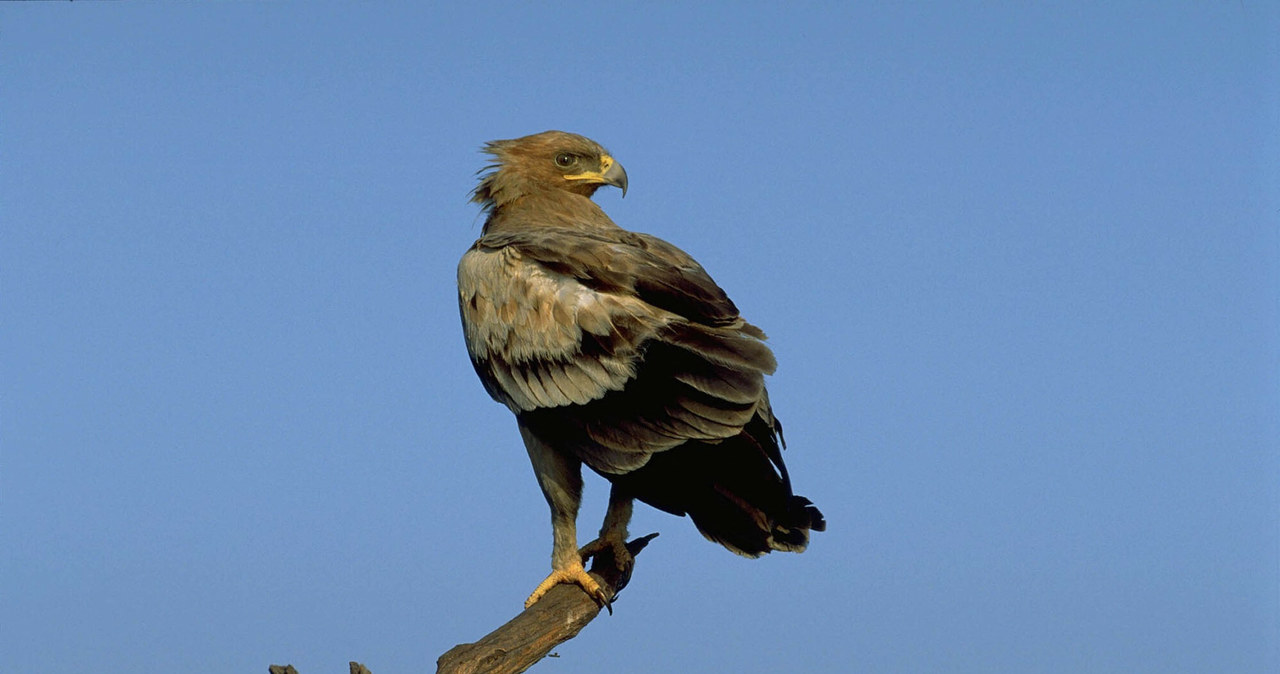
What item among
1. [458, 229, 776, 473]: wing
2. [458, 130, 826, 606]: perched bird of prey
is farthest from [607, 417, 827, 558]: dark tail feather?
[458, 229, 776, 473]: wing

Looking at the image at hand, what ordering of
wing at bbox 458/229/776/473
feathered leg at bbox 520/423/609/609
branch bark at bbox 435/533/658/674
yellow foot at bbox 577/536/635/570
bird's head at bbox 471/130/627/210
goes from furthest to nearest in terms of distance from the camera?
bird's head at bbox 471/130/627/210
yellow foot at bbox 577/536/635/570
feathered leg at bbox 520/423/609/609
branch bark at bbox 435/533/658/674
wing at bbox 458/229/776/473

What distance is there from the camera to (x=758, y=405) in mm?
6969

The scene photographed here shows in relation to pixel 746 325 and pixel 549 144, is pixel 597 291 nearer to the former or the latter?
pixel 746 325

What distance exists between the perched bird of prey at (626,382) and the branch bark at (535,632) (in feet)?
0.32

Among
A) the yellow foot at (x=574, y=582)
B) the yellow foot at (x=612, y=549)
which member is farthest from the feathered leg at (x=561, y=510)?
the yellow foot at (x=612, y=549)

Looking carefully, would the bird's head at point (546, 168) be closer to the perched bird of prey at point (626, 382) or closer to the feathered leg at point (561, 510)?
the perched bird of prey at point (626, 382)

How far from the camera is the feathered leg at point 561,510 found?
24.8 ft

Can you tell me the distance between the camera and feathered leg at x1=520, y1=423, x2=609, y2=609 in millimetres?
7574

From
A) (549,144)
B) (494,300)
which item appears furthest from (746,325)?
(549,144)

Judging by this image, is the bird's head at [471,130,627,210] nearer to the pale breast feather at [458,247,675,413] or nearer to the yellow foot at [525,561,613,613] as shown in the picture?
the pale breast feather at [458,247,675,413]

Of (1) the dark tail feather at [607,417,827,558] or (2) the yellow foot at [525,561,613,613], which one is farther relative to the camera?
(2) the yellow foot at [525,561,613,613]

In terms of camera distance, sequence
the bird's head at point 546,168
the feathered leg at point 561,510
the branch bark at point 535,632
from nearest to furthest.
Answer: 1. the branch bark at point 535,632
2. the feathered leg at point 561,510
3. the bird's head at point 546,168

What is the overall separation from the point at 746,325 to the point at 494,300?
149 centimetres

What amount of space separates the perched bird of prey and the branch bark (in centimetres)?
10
